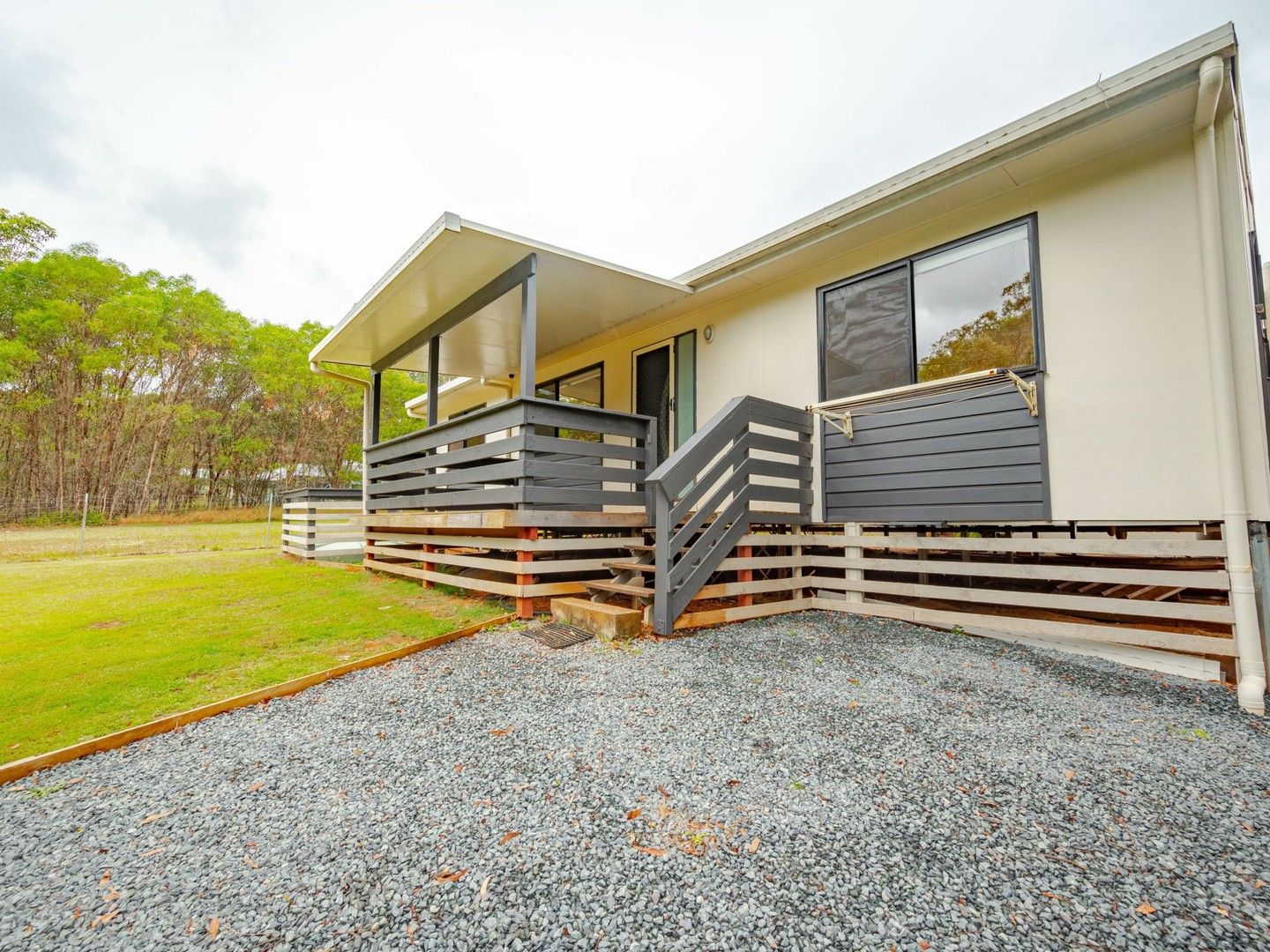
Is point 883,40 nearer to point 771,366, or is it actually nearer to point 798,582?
point 771,366

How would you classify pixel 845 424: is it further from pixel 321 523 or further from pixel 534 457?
pixel 321 523

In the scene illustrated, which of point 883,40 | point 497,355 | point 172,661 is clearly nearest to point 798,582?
point 172,661

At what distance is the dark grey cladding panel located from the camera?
3785mm

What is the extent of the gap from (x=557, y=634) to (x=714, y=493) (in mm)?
1569

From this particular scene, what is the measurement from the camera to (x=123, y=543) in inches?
423

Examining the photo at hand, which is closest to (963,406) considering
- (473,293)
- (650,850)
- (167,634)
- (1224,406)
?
(1224,406)

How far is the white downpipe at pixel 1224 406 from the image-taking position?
2.75 metres

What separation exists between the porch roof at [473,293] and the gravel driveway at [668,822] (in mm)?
3566

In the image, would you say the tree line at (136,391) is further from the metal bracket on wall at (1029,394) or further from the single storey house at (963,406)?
the metal bracket on wall at (1029,394)

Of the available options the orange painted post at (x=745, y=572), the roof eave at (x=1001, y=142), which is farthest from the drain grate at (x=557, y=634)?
the roof eave at (x=1001, y=142)

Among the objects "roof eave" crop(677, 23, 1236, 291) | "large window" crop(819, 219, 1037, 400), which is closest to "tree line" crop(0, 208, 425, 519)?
"roof eave" crop(677, 23, 1236, 291)

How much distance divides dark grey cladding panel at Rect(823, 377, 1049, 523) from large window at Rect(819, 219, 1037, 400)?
25 cm

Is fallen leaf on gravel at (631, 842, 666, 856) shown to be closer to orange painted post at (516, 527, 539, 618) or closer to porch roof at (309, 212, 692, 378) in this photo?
orange painted post at (516, 527, 539, 618)

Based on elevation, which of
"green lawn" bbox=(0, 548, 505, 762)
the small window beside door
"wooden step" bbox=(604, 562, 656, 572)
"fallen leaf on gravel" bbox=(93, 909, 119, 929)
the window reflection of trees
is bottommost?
"fallen leaf on gravel" bbox=(93, 909, 119, 929)
